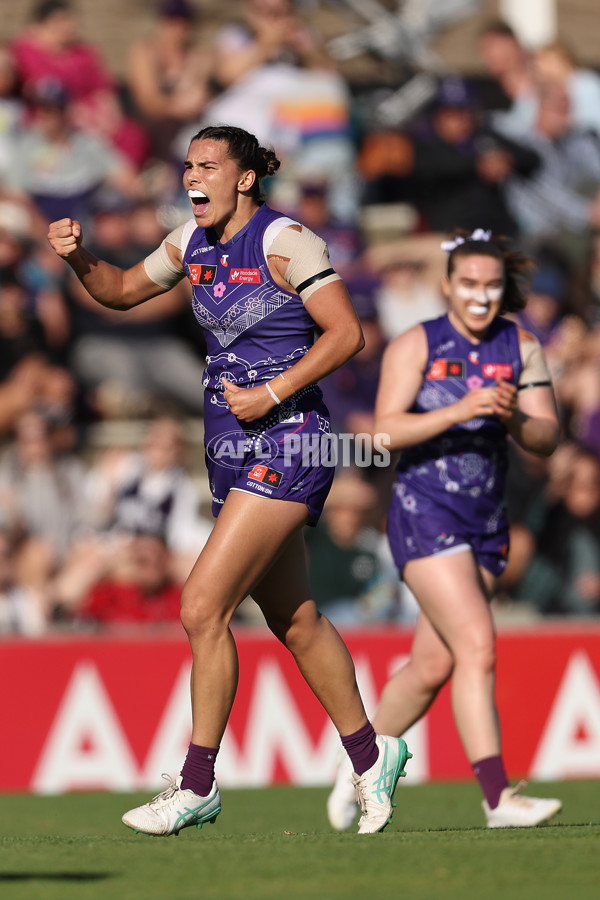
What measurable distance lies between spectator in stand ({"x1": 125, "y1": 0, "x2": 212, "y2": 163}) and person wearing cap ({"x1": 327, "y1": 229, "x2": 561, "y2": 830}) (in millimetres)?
6814

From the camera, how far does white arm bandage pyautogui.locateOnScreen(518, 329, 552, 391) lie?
19.9 feet

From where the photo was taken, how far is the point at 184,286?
38.1ft

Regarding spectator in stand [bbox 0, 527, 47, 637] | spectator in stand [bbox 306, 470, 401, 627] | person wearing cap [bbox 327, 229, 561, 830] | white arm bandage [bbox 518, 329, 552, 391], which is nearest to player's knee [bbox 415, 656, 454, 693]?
person wearing cap [bbox 327, 229, 561, 830]

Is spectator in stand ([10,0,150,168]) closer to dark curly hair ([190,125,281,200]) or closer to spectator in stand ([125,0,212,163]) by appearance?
spectator in stand ([125,0,212,163])

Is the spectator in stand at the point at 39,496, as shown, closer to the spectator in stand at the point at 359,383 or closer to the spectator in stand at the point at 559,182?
the spectator in stand at the point at 359,383

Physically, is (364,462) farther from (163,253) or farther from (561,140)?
(163,253)

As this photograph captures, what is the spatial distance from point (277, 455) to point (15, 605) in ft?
16.8

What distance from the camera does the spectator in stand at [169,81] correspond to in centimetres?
1255

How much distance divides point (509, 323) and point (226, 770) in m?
3.90

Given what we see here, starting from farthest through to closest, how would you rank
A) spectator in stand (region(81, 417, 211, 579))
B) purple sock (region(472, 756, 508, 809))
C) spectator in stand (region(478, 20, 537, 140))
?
spectator in stand (region(478, 20, 537, 140)), spectator in stand (region(81, 417, 211, 579)), purple sock (region(472, 756, 508, 809))

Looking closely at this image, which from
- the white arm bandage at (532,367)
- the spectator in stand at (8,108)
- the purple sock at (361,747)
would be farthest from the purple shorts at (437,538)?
the spectator in stand at (8,108)

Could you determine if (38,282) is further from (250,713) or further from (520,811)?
(520,811)

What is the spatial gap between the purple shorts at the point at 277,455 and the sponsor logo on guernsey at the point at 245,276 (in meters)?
0.46

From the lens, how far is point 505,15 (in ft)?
52.8
